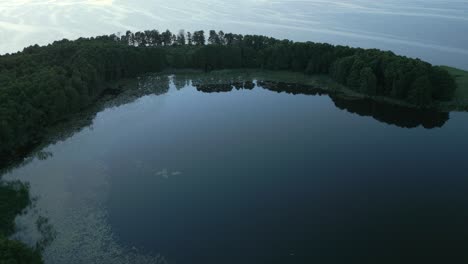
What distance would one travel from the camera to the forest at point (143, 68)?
50812 millimetres

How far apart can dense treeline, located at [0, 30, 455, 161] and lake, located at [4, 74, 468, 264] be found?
13.1ft

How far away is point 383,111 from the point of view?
60625 mm

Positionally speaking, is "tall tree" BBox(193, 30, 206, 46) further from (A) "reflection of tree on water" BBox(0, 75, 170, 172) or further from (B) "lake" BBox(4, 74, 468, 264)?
(B) "lake" BBox(4, 74, 468, 264)

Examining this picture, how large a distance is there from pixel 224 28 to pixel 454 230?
101 meters

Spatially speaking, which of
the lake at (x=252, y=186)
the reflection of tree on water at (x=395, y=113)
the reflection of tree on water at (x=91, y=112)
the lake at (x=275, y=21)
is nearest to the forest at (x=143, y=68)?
the reflection of tree on water at (x=91, y=112)

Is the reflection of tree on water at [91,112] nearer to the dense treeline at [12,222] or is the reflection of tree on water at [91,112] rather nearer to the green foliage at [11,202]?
the green foliage at [11,202]

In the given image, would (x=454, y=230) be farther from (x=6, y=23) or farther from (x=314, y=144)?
(x=6, y=23)

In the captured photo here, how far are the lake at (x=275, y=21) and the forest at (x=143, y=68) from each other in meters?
25.8

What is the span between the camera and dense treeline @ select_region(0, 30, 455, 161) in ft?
171

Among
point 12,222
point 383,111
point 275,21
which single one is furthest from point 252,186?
point 275,21

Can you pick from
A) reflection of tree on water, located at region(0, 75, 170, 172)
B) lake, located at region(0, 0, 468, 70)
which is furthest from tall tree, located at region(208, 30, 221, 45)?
lake, located at region(0, 0, 468, 70)

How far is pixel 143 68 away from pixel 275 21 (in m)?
66.3

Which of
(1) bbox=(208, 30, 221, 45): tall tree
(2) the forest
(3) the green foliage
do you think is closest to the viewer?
(3) the green foliage

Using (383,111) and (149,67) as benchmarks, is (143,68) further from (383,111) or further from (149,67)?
(383,111)
